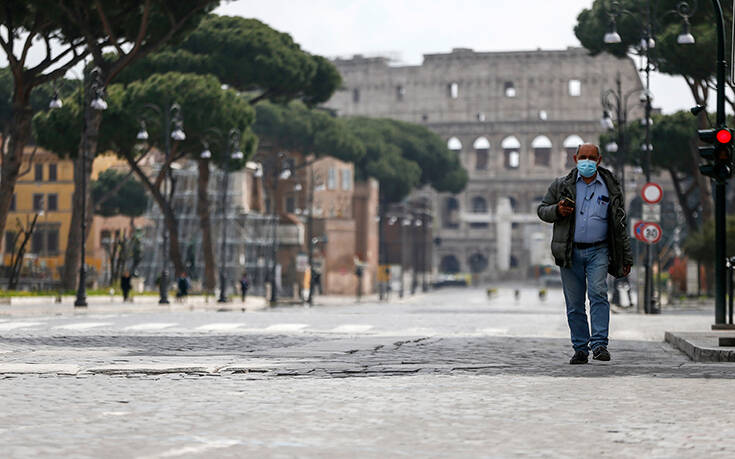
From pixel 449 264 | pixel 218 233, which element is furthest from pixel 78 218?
pixel 449 264

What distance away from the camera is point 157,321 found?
2430 cm

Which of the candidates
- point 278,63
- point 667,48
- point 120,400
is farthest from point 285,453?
point 278,63

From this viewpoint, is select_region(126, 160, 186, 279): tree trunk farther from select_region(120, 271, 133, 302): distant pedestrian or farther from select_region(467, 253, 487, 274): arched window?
A: select_region(467, 253, 487, 274): arched window

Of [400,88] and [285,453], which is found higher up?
[400,88]

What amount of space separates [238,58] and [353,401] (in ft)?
169

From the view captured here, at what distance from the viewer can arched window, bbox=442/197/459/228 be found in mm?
148875

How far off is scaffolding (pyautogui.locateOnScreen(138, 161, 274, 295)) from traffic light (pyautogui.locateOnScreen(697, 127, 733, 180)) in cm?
6023

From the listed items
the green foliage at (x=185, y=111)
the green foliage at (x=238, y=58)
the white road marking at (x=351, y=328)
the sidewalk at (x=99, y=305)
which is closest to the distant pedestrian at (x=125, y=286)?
the sidewalk at (x=99, y=305)

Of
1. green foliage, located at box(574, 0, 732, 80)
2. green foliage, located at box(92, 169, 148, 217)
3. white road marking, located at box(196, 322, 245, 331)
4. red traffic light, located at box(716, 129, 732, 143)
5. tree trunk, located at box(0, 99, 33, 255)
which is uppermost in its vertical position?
green foliage, located at box(574, 0, 732, 80)

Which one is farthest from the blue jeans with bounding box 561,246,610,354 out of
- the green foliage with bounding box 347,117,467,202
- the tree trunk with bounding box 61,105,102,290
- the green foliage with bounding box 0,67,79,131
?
the green foliage with bounding box 347,117,467,202

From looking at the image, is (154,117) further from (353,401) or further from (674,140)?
(353,401)

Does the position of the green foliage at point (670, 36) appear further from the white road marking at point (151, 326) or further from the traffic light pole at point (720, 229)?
the traffic light pole at point (720, 229)

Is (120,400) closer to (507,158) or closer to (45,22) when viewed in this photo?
(45,22)

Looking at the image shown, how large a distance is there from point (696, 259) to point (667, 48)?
26.5 feet
